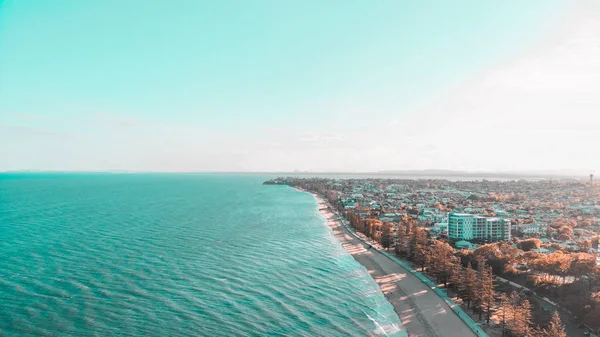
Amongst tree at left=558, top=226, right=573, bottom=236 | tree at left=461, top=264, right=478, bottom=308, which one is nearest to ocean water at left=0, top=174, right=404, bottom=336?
tree at left=461, top=264, right=478, bottom=308

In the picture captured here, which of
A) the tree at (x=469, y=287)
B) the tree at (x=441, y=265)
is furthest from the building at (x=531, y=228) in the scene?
the tree at (x=469, y=287)

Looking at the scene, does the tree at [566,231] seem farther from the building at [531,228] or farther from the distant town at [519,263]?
the building at [531,228]

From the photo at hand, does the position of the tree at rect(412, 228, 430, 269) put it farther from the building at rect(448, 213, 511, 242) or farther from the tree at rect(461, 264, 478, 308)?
the building at rect(448, 213, 511, 242)

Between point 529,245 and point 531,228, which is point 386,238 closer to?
point 529,245

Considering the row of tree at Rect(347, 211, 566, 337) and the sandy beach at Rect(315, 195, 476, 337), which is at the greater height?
the row of tree at Rect(347, 211, 566, 337)

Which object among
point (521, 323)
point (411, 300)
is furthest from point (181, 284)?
point (521, 323)

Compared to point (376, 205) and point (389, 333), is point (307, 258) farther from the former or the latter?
point (376, 205)

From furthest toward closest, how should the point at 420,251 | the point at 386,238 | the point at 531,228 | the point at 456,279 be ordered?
the point at 531,228 < the point at 386,238 < the point at 420,251 < the point at 456,279
